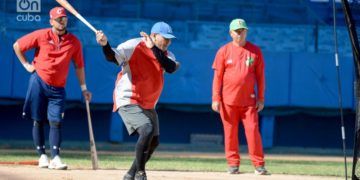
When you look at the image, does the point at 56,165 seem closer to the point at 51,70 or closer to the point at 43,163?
the point at 43,163

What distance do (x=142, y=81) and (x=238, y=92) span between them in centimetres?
244

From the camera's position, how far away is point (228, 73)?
43.2 feet

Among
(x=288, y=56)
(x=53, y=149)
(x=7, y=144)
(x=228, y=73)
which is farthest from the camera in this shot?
(x=288, y=56)

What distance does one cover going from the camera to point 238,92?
42.8 feet

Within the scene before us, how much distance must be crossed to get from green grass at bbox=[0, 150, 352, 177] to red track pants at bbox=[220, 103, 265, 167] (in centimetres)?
69

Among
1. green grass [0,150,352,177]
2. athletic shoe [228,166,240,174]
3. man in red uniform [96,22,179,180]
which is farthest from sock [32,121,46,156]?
athletic shoe [228,166,240,174]

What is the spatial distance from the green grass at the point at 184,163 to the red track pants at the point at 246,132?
69 centimetres

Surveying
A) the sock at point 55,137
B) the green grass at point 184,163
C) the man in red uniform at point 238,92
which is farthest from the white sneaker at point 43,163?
the man in red uniform at point 238,92

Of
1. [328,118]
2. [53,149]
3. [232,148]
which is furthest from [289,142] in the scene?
[53,149]

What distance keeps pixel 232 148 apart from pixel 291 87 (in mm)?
7891

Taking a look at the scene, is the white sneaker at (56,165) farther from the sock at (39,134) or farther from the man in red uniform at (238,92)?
the man in red uniform at (238,92)

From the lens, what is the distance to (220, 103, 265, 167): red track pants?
13.0m

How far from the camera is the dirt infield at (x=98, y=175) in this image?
11.2 meters

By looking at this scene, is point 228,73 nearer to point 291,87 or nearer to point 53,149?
point 53,149
